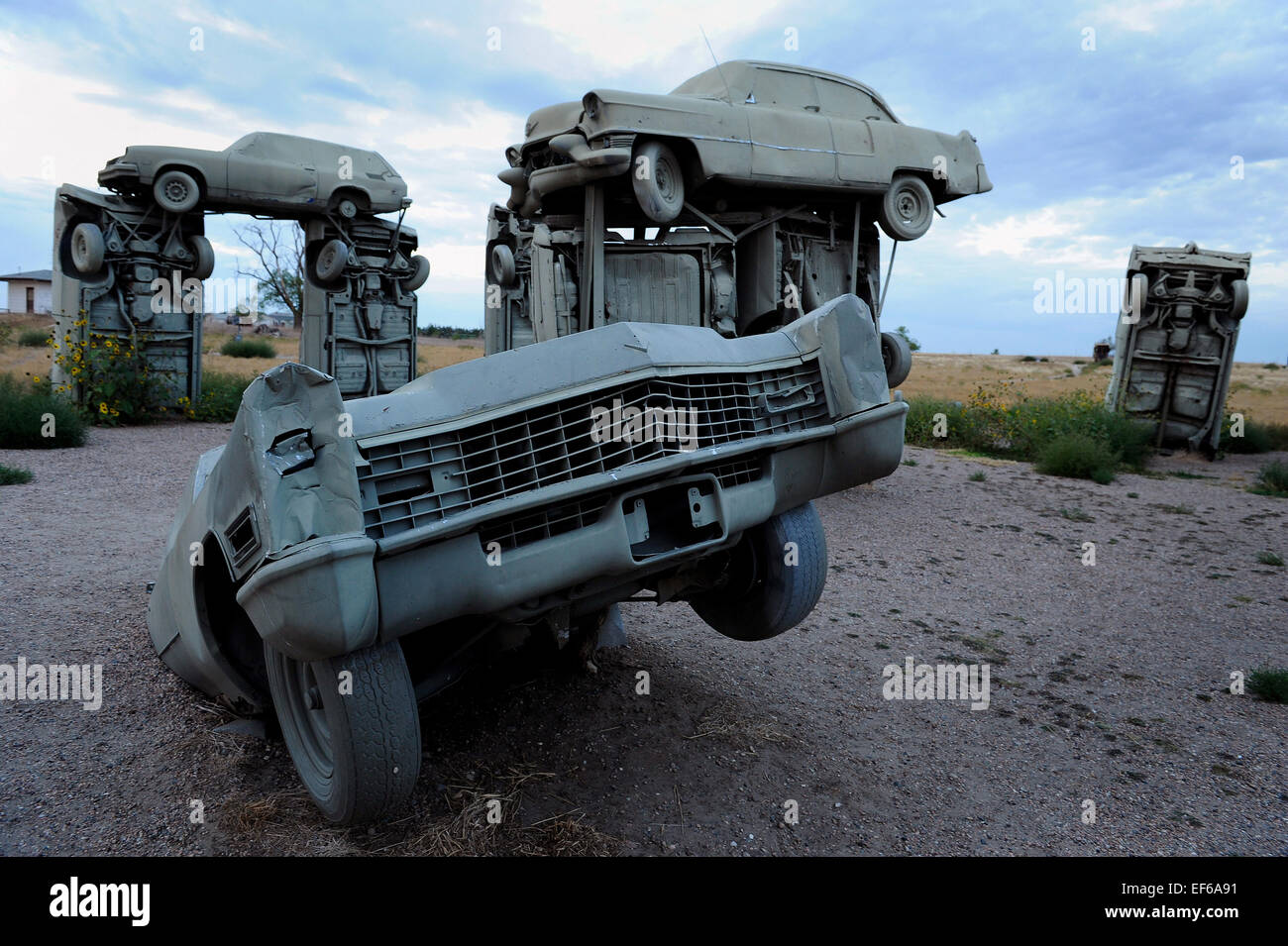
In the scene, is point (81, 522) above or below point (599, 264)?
below

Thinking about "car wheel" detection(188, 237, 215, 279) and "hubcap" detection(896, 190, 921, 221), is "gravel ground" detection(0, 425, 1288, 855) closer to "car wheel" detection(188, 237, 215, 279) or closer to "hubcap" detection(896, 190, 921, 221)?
"hubcap" detection(896, 190, 921, 221)

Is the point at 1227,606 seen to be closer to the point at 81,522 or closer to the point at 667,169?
the point at 667,169

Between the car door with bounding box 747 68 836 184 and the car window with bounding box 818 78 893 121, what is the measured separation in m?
0.14

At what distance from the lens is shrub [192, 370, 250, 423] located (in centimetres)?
1411

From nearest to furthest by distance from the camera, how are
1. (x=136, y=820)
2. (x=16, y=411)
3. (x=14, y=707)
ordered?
(x=136, y=820) < (x=14, y=707) < (x=16, y=411)

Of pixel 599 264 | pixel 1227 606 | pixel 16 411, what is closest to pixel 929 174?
pixel 599 264

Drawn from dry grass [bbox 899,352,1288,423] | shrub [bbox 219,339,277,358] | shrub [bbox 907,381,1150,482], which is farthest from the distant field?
shrub [bbox 907,381,1150,482]

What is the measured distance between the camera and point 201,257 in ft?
43.9

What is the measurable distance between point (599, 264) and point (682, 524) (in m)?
5.23

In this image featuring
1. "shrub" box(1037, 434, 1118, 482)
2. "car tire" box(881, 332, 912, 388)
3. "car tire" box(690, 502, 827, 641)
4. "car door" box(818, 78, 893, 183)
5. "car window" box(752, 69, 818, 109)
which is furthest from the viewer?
"shrub" box(1037, 434, 1118, 482)

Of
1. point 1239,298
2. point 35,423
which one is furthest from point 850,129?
point 35,423

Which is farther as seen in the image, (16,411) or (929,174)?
(16,411)

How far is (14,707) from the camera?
3623 mm

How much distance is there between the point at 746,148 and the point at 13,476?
7367 millimetres
